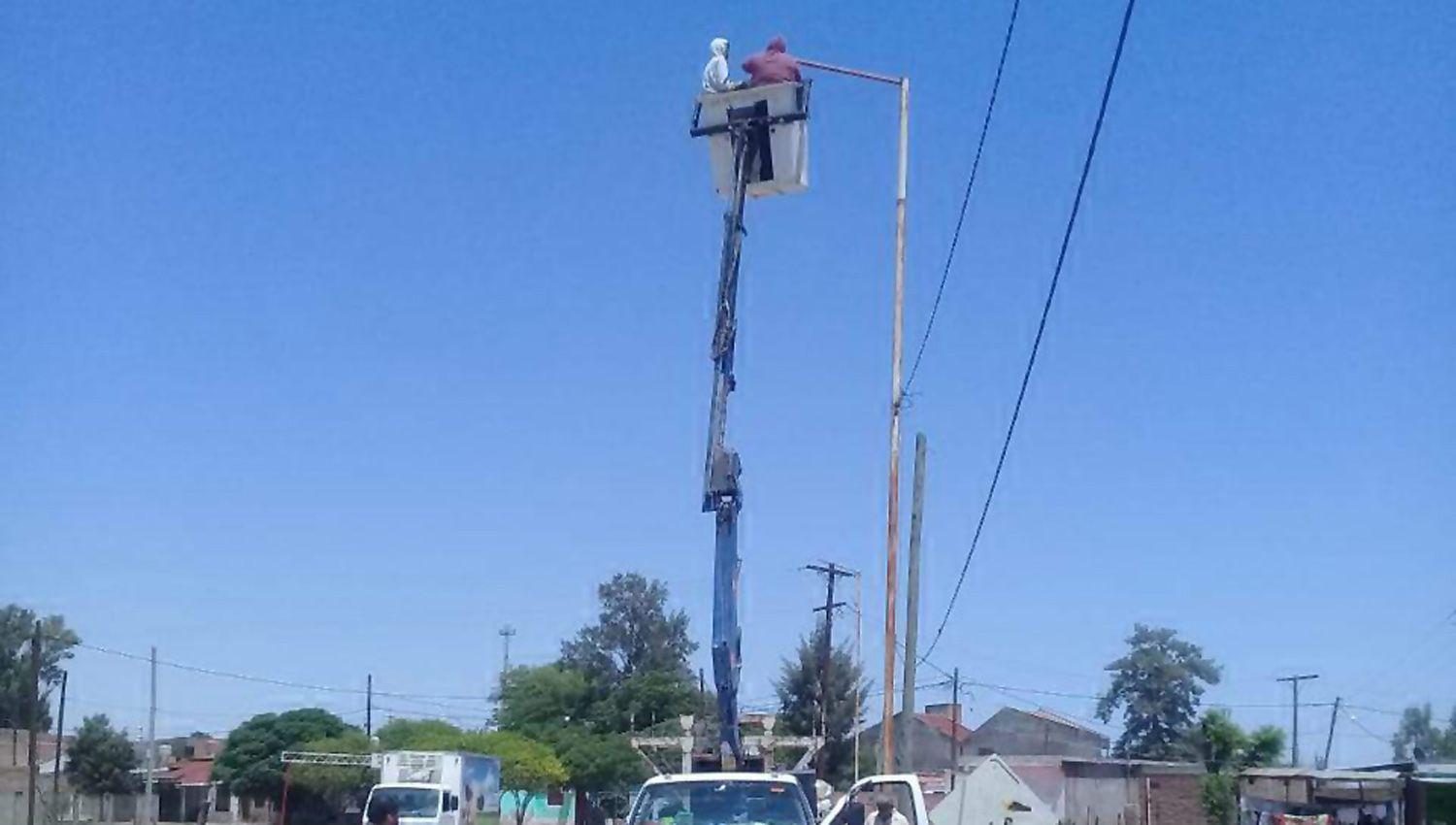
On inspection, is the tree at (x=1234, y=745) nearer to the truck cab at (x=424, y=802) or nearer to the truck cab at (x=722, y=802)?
the truck cab at (x=424, y=802)

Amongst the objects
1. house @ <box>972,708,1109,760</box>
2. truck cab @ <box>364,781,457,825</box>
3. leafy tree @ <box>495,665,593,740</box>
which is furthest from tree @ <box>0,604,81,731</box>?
house @ <box>972,708,1109,760</box>

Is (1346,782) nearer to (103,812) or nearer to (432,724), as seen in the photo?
(432,724)

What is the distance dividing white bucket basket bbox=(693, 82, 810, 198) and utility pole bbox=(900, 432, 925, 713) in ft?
33.1

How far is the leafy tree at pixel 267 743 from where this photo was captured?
278 ft

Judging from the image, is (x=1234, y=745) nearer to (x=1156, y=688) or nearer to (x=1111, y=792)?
(x=1111, y=792)

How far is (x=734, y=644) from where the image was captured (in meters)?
22.2

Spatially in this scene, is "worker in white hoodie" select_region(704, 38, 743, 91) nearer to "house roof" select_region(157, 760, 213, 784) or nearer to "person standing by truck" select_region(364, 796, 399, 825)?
"person standing by truck" select_region(364, 796, 399, 825)

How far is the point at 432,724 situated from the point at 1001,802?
46.9 m

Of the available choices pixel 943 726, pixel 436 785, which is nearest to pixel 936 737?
pixel 943 726

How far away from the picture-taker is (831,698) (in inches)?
2717

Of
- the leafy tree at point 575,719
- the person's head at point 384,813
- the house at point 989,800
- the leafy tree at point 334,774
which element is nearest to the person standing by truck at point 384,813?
the person's head at point 384,813

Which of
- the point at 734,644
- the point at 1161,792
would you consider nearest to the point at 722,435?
the point at 734,644

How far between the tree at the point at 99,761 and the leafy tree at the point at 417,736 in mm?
23589

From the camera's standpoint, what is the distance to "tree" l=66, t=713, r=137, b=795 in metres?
91.3
